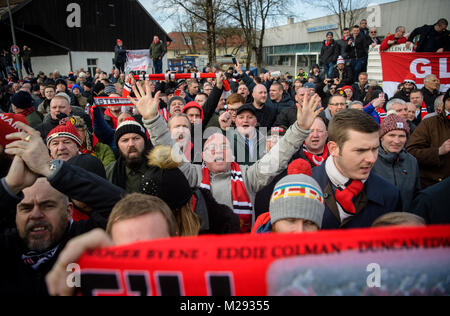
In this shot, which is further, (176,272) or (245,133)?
(245,133)

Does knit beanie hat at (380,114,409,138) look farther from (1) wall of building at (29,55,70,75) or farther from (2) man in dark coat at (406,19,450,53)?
(1) wall of building at (29,55,70,75)

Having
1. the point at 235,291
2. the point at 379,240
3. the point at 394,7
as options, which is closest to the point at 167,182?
the point at 235,291

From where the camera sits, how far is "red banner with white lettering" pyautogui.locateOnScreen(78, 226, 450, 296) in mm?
1018

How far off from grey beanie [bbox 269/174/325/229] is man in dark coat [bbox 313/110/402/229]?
0.34m

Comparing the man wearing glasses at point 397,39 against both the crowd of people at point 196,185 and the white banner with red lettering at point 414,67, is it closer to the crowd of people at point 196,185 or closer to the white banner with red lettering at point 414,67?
the white banner with red lettering at point 414,67

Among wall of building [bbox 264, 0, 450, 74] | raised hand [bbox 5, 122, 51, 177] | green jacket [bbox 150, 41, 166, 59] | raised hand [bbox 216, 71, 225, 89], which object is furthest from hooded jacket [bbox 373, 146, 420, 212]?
wall of building [bbox 264, 0, 450, 74]

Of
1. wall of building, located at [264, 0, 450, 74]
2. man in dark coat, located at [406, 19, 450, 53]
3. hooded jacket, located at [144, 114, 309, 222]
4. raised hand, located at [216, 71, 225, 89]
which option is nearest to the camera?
hooded jacket, located at [144, 114, 309, 222]

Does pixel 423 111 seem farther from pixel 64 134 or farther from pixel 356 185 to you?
pixel 64 134

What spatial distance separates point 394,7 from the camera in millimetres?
24125

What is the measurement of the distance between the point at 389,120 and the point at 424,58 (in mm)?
5283

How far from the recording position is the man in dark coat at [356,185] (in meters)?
2.09

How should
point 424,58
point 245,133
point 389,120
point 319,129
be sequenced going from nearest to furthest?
point 389,120 < point 319,129 < point 245,133 < point 424,58

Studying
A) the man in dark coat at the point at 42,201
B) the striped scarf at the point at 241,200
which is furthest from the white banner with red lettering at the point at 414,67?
the man in dark coat at the point at 42,201

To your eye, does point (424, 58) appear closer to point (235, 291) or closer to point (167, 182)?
point (167, 182)
